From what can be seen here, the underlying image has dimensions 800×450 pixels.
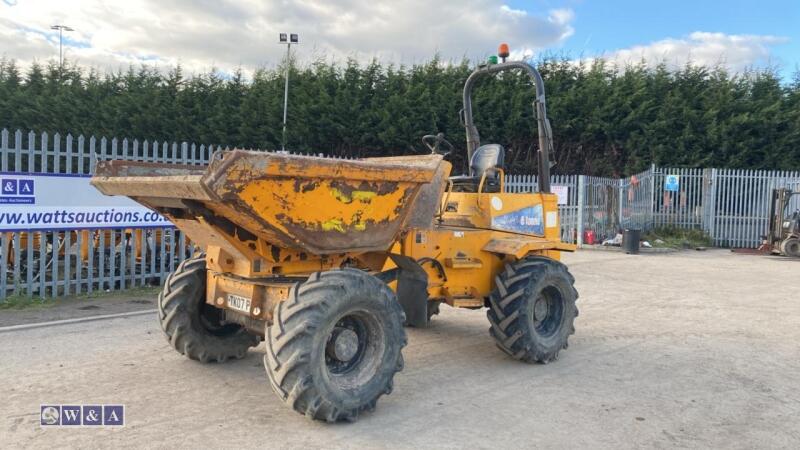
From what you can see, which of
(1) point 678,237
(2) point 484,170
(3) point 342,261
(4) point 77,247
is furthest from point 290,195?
(1) point 678,237

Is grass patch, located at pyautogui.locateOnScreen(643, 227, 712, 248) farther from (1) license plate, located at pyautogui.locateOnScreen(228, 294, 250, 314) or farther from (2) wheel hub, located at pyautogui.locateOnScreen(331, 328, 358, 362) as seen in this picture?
(1) license plate, located at pyautogui.locateOnScreen(228, 294, 250, 314)

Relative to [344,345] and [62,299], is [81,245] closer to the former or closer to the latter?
[62,299]

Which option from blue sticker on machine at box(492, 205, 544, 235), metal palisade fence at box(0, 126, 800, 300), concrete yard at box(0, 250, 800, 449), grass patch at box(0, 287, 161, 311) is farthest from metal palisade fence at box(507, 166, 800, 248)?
grass patch at box(0, 287, 161, 311)

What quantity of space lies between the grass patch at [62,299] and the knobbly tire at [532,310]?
540cm

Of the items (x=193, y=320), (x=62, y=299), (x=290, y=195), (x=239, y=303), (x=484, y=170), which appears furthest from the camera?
(x=62, y=299)

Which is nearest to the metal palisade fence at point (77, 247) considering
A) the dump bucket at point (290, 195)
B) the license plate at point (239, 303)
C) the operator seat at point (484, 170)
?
the dump bucket at point (290, 195)

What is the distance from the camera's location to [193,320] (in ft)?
16.7

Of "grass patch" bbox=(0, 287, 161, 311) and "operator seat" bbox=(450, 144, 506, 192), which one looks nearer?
"operator seat" bbox=(450, 144, 506, 192)

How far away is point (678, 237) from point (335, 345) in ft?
55.0

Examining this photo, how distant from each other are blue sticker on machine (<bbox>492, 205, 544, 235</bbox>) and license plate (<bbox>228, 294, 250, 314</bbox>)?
2.48 meters

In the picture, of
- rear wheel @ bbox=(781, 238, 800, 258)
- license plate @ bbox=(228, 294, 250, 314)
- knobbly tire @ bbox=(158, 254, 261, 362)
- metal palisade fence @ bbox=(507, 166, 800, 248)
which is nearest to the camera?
license plate @ bbox=(228, 294, 250, 314)

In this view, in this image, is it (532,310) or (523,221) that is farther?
(523,221)

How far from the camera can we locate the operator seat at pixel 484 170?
5.84 metres

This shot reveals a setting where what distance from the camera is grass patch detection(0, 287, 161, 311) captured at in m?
7.52
